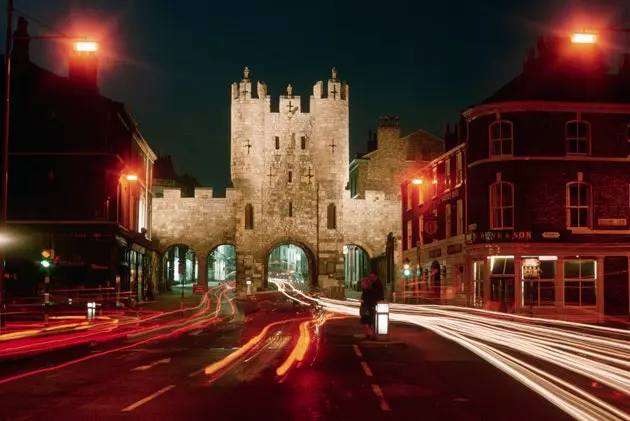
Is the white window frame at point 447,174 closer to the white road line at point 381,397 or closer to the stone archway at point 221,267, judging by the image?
the white road line at point 381,397

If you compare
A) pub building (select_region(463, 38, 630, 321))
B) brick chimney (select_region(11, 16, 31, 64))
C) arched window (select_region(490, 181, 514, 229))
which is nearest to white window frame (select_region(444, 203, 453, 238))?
pub building (select_region(463, 38, 630, 321))

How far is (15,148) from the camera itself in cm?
4622

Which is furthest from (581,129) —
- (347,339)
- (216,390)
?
(216,390)

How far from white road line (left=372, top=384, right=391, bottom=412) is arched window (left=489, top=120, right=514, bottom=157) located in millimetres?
29169

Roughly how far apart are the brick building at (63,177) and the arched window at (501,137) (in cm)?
1847

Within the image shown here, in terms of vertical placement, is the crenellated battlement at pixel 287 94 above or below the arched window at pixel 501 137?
above

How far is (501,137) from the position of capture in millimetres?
41562

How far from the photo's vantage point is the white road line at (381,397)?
11.5m

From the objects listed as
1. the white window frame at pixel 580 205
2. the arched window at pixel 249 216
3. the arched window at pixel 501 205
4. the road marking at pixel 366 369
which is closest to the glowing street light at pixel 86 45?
the road marking at pixel 366 369

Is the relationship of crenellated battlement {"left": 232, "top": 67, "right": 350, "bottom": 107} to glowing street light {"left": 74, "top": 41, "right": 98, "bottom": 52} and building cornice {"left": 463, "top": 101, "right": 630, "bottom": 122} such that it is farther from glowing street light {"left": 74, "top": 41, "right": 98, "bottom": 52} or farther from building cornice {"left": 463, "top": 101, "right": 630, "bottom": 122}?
glowing street light {"left": 74, "top": 41, "right": 98, "bottom": 52}

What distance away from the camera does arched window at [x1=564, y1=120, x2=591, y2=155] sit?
40.9m

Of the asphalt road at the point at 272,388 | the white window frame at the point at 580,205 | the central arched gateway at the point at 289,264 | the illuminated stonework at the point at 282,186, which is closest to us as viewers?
the asphalt road at the point at 272,388

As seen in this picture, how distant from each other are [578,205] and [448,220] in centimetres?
888

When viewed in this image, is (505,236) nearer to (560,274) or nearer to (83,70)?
(560,274)
